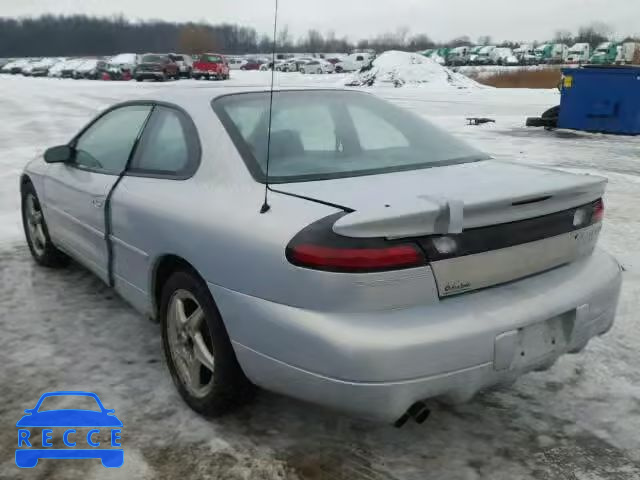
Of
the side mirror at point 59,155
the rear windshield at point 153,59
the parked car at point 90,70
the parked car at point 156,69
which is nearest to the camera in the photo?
the side mirror at point 59,155

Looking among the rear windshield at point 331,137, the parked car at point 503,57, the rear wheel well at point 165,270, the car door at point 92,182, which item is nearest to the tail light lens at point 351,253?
the rear windshield at point 331,137

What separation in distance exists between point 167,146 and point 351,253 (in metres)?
1.44

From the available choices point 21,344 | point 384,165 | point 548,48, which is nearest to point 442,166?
point 384,165

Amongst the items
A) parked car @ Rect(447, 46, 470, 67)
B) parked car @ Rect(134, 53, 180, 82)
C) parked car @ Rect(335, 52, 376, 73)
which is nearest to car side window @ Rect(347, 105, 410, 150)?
parked car @ Rect(134, 53, 180, 82)

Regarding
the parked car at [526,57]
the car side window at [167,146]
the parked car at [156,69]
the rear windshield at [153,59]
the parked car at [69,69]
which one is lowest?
the parked car at [69,69]

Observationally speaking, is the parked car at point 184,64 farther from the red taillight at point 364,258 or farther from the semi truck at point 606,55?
the red taillight at point 364,258

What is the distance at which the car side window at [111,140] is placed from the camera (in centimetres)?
347

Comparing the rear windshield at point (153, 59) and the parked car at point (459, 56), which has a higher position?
the parked car at point (459, 56)

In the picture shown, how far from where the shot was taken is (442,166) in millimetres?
→ 2975

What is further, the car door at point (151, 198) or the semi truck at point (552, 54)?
the semi truck at point (552, 54)

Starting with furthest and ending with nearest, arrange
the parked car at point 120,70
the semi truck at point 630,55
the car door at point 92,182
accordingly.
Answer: the parked car at point 120,70 < the semi truck at point 630,55 < the car door at point 92,182

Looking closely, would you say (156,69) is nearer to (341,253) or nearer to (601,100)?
(601,100)

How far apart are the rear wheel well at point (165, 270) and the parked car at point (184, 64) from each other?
1545 inches

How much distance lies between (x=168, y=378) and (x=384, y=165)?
1.49m
